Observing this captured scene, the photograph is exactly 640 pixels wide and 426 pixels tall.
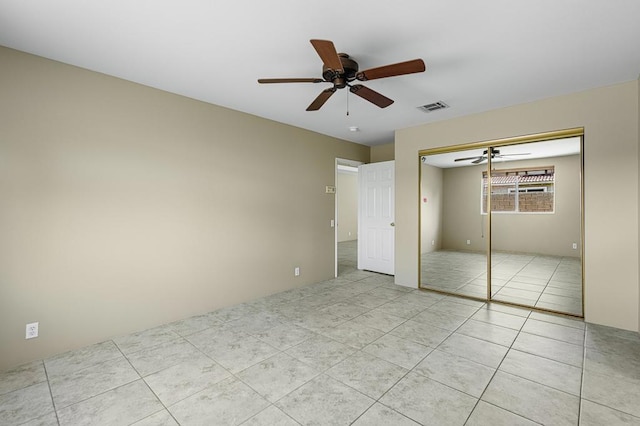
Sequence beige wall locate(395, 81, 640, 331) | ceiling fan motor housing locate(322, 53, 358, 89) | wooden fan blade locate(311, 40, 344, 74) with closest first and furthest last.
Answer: wooden fan blade locate(311, 40, 344, 74), ceiling fan motor housing locate(322, 53, 358, 89), beige wall locate(395, 81, 640, 331)

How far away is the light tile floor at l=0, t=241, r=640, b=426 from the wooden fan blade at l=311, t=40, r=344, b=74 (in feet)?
7.75

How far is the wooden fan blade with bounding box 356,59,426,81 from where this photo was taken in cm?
200

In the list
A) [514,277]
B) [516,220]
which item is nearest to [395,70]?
[516,220]

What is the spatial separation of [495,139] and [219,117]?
3768 mm

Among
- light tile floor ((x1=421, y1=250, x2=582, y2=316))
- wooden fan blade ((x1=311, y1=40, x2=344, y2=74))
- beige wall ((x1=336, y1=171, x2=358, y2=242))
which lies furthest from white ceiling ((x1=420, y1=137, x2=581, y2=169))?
beige wall ((x1=336, y1=171, x2=358, y2=242))

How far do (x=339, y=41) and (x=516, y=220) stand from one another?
15.3 ft

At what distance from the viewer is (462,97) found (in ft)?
11.5

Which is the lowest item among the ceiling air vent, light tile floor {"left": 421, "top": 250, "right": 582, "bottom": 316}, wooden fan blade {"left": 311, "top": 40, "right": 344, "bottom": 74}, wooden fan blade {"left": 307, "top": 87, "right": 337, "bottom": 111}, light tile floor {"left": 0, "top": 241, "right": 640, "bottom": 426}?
light tile floor {"left": 0, "top": 241, "right": 640, "bottom": 426}

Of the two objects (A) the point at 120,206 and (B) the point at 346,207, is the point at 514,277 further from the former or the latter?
(B) the point at 346,207

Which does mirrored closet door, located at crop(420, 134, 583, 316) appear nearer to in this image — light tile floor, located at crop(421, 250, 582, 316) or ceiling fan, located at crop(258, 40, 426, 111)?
light tile floor, located at crop(421, 250, 582, 316)

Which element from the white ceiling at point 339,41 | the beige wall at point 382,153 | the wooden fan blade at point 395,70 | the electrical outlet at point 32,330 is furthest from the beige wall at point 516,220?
the electrical outlet at point 32,330

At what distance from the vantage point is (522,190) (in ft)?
16.5

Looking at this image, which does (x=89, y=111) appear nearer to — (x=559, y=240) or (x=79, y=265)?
(x=79, y=265)

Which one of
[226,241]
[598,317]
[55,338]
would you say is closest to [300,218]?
[226,241]
